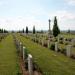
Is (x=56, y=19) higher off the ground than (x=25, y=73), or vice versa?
(x=56, y=19)

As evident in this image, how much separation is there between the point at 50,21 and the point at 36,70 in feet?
115

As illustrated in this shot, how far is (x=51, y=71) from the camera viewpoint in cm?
1136

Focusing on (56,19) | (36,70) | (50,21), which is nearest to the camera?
(36,70)

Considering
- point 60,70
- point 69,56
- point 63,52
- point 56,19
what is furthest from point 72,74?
point 56,19

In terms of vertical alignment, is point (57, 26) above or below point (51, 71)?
above

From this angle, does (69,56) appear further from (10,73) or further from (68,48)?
(10,73)

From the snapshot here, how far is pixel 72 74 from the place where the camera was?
1074 cm

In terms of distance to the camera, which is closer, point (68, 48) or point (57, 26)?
point (68, 48)

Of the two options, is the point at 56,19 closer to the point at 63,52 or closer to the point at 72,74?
the point at 63,52

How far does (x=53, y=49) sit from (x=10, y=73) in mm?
11855

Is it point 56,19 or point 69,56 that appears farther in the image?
point 56,19

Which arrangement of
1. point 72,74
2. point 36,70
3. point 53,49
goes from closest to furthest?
point 72,74
point 36,70
point 53,49

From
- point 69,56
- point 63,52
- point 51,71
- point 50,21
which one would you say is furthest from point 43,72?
point 50,21

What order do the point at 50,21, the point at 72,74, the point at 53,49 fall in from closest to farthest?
1. the point at 72,74
2. the point at 53,49
3. the point at 50,21
